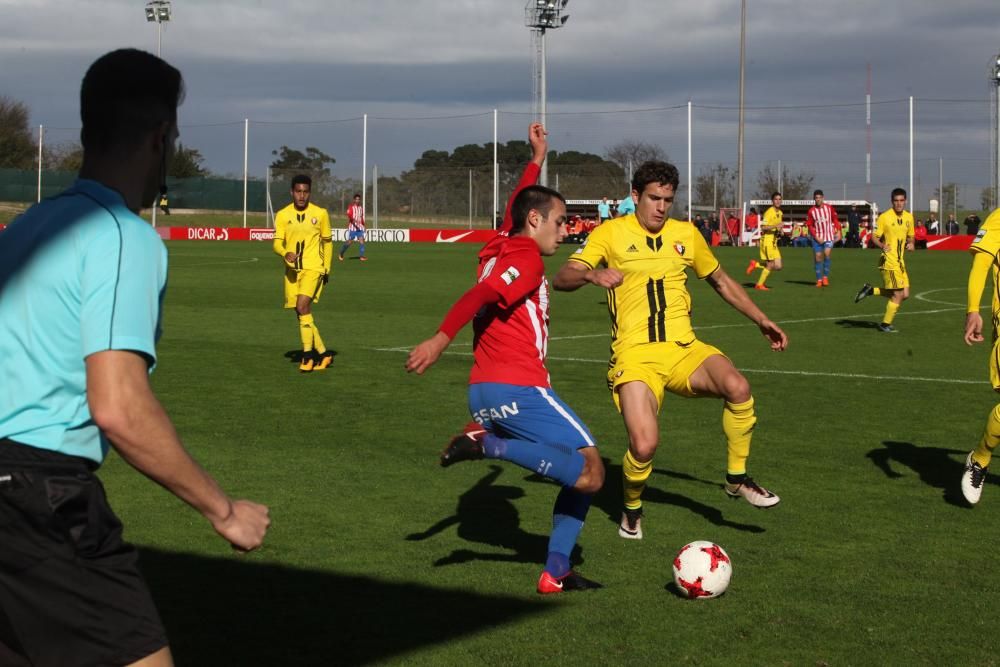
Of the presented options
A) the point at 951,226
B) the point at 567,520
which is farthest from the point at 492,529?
the point at 951,226

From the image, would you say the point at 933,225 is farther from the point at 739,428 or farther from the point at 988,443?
the point at 739,428

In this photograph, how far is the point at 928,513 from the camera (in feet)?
24.3

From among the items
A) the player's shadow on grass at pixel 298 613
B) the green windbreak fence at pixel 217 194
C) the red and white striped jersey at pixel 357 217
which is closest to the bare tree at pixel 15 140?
the green windbreak fence at pixel 217 194

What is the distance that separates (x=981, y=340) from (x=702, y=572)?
2.87 meters

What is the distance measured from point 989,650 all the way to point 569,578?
1870 millimetres

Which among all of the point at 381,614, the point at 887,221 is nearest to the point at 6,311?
the point at 381,614

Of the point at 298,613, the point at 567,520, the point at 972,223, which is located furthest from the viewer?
the point at 972,223

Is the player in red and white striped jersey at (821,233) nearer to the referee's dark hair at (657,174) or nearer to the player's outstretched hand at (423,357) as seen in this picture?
the referee's dark hair at (657,174)

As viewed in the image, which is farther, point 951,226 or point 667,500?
point 951,226

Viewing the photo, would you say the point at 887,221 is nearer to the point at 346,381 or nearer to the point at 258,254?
the point at 346,381

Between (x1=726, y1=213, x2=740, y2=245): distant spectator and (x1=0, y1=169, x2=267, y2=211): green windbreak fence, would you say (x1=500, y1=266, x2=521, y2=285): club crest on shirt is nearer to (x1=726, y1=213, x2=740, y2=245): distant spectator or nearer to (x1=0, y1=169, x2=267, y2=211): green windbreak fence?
(x1=726, y1=213, x2=740, y2=245): distant spectator

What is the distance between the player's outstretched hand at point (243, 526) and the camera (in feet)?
9.04

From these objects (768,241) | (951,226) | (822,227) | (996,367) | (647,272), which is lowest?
(996,367)

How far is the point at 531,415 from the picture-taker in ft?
18.9
